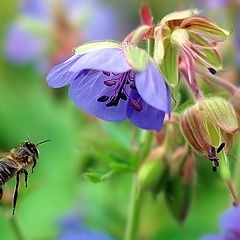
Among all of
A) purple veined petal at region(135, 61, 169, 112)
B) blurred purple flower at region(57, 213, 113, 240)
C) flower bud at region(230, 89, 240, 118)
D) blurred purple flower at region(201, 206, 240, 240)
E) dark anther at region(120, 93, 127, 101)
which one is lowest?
blurred purple flower at region(57, 213, 113, 240)

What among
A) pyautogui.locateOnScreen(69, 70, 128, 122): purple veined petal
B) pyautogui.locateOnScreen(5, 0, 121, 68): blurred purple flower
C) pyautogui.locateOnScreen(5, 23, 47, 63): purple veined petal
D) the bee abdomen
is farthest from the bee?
pyautogui.locateOnScreen(5, 23, 47, 63): purple veined petal

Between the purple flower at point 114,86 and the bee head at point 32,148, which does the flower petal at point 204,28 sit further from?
the bee head at point 32,148

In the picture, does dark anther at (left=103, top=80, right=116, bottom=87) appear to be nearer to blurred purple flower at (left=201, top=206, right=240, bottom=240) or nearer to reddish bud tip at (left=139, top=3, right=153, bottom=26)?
reddish bud tip at (left=139, top=3, right=153, bottom=26)

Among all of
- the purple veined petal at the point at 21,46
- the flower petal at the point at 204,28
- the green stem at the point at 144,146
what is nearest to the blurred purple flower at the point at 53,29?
the purple veined petal at the point at 21,46

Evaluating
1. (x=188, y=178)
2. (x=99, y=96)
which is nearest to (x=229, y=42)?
(x=188, y=178)

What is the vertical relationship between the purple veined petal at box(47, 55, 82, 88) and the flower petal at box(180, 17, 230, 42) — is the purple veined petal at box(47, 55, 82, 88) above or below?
above

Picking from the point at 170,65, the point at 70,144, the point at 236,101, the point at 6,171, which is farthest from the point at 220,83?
the point at 70,144

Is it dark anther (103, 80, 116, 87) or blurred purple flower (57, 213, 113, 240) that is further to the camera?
blurred purple flower (57, 213, 113, 240)

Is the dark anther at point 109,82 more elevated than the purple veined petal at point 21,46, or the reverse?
Answer: the dark anther at point 109,82
